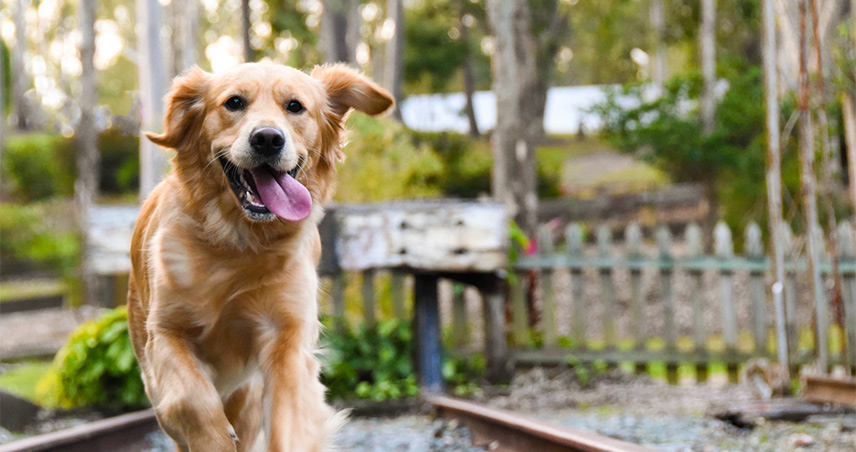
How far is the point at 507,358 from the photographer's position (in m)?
7.59

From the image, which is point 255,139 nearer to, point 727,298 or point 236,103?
point 236,103

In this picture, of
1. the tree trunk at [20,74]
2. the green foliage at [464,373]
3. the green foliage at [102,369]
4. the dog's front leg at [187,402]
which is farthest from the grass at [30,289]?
the tree trunk at [20,74]

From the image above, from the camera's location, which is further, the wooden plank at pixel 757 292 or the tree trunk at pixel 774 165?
the wooden plank at pixel 757 292

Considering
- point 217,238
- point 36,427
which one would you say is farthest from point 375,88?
point 36,427

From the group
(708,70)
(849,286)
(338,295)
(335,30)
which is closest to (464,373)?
(338,295)

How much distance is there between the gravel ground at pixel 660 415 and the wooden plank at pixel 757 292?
0.63 meters

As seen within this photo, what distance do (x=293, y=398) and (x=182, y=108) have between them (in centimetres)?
119

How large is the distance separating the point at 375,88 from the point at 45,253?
64.2ft

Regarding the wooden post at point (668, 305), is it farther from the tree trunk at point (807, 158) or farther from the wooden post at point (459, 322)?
the tree trunk at point (807, 158)

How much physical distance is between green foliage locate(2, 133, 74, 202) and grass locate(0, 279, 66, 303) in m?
4.79

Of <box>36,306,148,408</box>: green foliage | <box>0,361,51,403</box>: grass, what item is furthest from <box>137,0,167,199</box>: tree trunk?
<box>36,306,148,408</box>: green foliage

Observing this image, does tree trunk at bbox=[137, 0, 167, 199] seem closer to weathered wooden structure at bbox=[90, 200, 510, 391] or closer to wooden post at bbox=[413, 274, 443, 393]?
weathered wooden structure at bbox=[90, 200, 510, 391]

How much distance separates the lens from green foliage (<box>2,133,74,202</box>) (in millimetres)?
24469

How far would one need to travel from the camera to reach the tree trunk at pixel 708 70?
1608cm
